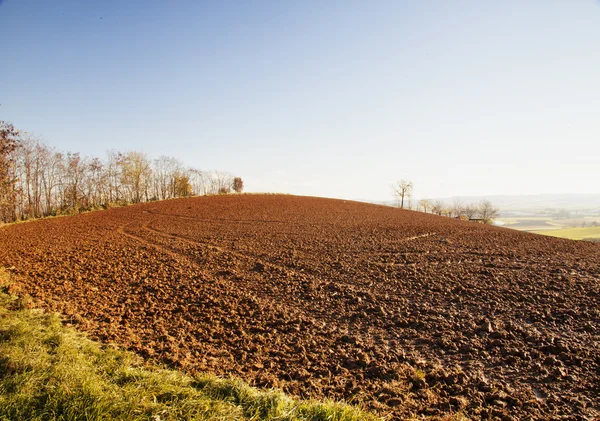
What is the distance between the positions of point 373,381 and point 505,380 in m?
1.75

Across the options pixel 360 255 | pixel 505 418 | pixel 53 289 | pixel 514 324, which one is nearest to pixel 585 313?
pixel 514 324

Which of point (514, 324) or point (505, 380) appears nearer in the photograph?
point (505, 380)

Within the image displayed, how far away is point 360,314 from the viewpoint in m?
5.95

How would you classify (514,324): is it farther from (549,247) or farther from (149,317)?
(549,247)

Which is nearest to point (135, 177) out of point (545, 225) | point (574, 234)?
point (574, 234)

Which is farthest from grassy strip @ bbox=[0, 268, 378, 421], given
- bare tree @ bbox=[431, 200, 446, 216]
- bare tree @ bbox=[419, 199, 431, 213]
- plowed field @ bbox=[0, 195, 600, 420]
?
bare tree @ bbox=[419, 199, 431, 213]

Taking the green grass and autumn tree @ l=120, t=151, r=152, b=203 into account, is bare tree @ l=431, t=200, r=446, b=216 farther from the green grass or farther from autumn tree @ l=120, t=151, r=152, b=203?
autumn tree @ l=120, t=151, r=152, b=203

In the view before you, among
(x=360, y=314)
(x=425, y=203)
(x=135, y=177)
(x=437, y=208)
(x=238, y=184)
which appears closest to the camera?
(x=360, y=314)

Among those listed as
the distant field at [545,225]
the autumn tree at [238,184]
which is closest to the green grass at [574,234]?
the distant field at [545,225]

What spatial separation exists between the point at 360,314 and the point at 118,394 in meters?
4.29

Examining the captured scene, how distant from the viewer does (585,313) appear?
586 centimetres

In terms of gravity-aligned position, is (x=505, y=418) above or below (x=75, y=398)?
below

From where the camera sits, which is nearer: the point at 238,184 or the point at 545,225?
the point at 238,184

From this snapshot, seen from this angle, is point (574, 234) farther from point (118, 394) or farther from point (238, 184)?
point (118, 394)
